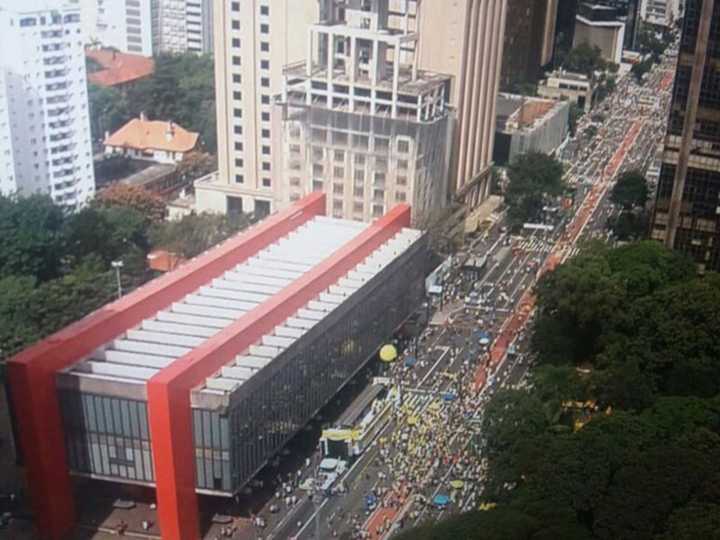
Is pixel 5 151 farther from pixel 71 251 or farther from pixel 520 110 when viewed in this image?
pixel 520 110

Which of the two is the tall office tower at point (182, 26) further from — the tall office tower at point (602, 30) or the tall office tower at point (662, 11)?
the tall office tower at point (662, 11)

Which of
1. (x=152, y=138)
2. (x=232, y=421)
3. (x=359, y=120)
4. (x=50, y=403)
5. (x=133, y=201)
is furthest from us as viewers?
(x=152, y=138)

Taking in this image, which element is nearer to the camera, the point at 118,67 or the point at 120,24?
the point at 118,67

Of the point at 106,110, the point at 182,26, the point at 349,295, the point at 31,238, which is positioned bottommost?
the point at 31,238

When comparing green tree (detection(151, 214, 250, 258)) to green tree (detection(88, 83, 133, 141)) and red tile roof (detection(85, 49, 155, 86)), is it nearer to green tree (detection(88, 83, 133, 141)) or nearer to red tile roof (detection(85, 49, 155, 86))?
green tree (detection(88, 83, 133, 141))

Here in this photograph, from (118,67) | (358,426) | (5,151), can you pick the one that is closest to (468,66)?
(358,426)

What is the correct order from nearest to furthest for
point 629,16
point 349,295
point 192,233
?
point 349,295
point 192,233
point 629,16

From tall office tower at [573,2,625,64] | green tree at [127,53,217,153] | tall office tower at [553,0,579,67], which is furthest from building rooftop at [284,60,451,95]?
tall office tower at [573,2,625,64]

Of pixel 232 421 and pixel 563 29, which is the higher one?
pixel 563 29
